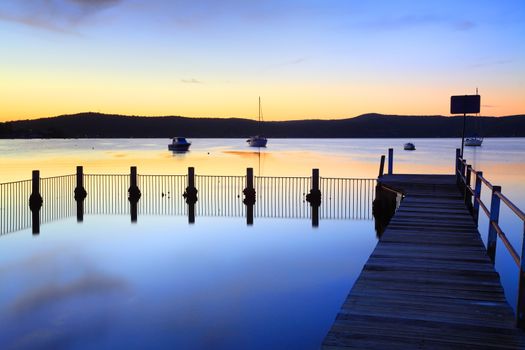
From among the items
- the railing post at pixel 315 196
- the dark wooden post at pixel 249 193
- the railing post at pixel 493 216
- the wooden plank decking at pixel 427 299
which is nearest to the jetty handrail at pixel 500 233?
the railing post at pixel 493 216

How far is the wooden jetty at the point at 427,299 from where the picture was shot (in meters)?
5.12

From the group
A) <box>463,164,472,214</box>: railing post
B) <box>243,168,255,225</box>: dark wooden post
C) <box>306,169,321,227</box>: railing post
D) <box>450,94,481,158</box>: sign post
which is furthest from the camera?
<box>306,169,321,227</box>: railing post

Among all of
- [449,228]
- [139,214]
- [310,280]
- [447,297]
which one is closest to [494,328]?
[447,297]

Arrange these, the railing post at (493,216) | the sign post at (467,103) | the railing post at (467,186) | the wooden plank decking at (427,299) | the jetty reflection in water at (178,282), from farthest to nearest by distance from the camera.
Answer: the sign post at (467,103), the railing post at (467,186), the jetty reflection in water at (178,282), the railing post at (493,216), the wooden plank decking at (427,299)

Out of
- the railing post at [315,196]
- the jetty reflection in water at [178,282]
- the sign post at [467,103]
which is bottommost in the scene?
the jetty reflection in water at [178,282]

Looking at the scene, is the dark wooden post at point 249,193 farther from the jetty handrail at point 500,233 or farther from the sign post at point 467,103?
the jetty handrail at point 500,233

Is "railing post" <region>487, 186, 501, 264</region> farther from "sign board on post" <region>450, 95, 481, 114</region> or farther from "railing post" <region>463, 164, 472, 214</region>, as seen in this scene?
"sign board on post" <region>450, 95, 481, 114</region>

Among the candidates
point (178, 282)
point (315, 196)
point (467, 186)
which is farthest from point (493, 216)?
point (315, 196)

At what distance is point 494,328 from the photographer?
5.38 metres

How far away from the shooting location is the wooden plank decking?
16.8 ft

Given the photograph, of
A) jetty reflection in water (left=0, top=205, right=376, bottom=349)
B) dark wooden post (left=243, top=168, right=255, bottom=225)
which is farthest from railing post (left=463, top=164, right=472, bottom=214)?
dark wooden post (left=243, top=168, right=255, bottom=225)

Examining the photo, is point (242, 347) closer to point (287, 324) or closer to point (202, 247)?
point (287, 324)

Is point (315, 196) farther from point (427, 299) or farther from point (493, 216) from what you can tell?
point (427, 299)

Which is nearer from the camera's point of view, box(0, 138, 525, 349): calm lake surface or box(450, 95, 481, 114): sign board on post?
box(0, 138, 525, 349): calm lake surface
